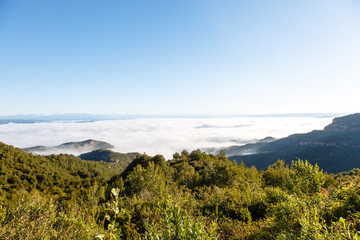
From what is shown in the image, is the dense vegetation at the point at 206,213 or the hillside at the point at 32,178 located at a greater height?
the dense vegetation at the point at 206,213

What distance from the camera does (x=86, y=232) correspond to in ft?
24.0

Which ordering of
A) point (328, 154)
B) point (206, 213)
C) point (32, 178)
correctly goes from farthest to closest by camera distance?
point (328, 154)
point (32, 178)
point (206, 213)

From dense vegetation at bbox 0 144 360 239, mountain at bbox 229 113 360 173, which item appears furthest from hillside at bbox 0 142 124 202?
mountain at bbox 229 113 360 173

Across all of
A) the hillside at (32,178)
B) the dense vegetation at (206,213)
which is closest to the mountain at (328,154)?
the dense vegetation at (206,213)

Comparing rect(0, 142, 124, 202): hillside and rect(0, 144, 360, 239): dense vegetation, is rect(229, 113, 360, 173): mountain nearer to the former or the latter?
rect(0, 144, 360, 239): dense vegetation

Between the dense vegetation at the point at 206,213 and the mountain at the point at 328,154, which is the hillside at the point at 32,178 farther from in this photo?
the mountain at the point at 328,154

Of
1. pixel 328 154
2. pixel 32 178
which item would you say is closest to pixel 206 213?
pixel 32 178

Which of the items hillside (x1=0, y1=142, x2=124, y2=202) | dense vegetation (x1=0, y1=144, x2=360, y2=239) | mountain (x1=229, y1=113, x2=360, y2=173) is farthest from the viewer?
mountain (x1=229, y1=113, x2=360, y2=173)

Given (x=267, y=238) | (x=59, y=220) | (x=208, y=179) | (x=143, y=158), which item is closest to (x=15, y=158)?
(x=143, y=158)

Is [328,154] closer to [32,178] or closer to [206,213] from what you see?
[206,213]

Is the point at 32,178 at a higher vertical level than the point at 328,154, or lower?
higher

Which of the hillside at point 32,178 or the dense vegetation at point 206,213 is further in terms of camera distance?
the hillside at point 32,178

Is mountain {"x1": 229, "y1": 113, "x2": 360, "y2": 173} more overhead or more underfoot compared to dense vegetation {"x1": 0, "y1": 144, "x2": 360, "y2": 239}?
more underfoot

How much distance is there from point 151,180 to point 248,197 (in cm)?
2383
